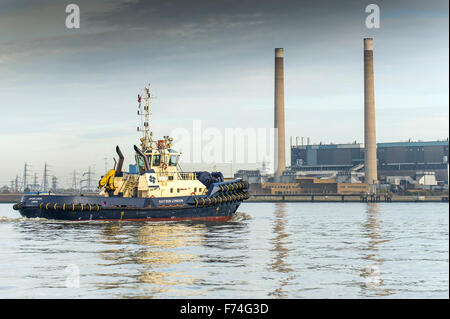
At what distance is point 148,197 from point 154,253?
78.6ft

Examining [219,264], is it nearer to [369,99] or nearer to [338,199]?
[369,99]

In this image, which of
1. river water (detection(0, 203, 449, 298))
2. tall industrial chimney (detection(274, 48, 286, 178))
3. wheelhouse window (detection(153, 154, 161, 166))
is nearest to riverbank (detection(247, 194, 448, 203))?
tall industrial chimney (detection(274, 48, 286, 178))

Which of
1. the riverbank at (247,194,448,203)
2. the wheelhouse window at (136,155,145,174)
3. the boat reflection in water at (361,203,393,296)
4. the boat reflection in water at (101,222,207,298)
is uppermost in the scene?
the wheelhouse window at (136,155,145,174)

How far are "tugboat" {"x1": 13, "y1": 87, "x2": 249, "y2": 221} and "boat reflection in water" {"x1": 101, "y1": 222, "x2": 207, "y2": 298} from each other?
6.56ft

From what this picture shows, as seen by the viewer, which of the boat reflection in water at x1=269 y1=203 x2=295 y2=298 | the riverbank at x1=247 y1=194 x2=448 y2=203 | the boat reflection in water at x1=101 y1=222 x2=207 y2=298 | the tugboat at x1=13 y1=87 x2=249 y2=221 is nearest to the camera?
the boat reflection in water at x1=269 y1=203 x2=295 y2=298

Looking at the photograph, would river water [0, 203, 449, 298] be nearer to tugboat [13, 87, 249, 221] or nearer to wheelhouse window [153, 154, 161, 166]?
tugboat [13, 87, 249, 221]

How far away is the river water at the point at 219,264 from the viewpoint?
72.7 ft

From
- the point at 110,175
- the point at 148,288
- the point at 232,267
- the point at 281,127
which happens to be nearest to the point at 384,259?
the point at 232,267

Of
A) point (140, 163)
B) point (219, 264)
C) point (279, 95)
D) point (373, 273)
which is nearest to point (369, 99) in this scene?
point (279, 95)

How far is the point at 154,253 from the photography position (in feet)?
107

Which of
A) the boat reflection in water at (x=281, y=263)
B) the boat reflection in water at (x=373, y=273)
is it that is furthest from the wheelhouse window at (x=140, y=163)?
the boat reflection in water at (x=373, y=273)

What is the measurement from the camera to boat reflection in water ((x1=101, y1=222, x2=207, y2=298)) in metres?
23.4

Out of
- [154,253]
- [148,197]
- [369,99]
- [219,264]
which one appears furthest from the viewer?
[369,99]

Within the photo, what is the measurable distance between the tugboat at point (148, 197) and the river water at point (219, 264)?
8471 millimetres
